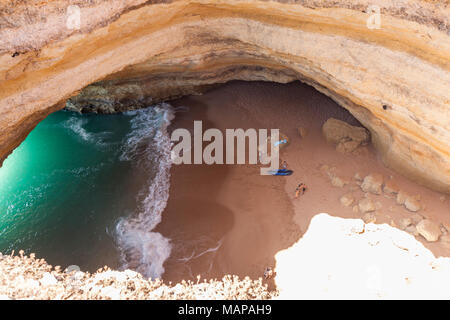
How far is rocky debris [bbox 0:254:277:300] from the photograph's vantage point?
363cm

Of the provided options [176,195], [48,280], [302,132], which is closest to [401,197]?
[302,132]

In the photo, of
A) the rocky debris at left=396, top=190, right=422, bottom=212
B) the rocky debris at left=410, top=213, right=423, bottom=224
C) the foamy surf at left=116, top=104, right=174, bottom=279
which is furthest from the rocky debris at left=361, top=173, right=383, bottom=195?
the foamy surf at left=116, top=104, right=174, bottom=279

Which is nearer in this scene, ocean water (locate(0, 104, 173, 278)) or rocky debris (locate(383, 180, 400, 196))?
rocky debris (locate(383, 180, 400, 196))

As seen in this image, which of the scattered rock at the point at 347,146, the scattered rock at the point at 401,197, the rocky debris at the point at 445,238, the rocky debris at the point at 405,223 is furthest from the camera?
the scattered rock at the point at 347,146

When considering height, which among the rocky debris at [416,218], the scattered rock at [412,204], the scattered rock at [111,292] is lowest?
the rocky debris at [416,218]

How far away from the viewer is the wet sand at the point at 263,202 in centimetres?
618

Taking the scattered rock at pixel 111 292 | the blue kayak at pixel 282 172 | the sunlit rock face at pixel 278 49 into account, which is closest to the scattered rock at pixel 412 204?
the sunlit rock face at pixel 278 49

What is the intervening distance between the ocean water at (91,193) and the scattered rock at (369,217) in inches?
168

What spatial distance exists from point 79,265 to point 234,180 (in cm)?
409

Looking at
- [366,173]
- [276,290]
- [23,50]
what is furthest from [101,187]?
[366,173]

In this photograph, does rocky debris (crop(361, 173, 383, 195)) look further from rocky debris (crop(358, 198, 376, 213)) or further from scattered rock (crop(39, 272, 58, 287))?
scattered rock (crop(39, 272, 58, 287))

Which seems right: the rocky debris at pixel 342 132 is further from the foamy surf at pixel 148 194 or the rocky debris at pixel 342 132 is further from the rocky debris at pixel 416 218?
the foamy surf at pixel 148 194

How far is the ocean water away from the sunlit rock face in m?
2.16

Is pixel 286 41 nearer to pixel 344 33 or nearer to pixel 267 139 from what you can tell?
pixel 344 33
